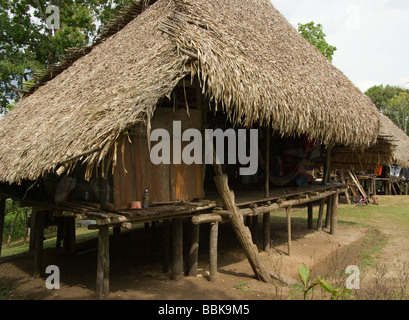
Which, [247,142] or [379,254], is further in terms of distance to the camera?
[247,142]

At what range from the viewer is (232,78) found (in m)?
5.12

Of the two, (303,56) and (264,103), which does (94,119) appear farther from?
(303,56)

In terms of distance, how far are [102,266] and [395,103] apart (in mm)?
29451

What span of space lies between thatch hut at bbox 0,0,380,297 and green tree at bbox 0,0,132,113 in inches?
294

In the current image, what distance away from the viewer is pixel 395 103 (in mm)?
28000

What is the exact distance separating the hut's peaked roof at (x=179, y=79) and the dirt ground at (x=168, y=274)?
2.14m

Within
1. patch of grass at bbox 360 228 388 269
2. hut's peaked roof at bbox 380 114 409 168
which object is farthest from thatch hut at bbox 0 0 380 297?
hut's peaked roof at bbox 380 114 409 168

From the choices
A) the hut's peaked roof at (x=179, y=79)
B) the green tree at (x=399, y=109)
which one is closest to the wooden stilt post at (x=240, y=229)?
the hut's peaked roof at (x=179, y=79)

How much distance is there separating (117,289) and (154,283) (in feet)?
2.09

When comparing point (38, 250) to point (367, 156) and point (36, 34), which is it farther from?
point (36, 34)

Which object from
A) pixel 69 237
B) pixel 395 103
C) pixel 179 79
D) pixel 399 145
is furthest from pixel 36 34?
pixel 395 103

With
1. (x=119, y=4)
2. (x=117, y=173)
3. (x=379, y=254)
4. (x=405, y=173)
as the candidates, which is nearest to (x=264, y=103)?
(x=117, y=173)

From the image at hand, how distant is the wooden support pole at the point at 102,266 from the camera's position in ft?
16.0

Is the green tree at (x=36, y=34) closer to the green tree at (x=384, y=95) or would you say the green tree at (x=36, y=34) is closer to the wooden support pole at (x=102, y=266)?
→ the wooden support pole at (x=102, y=266)
